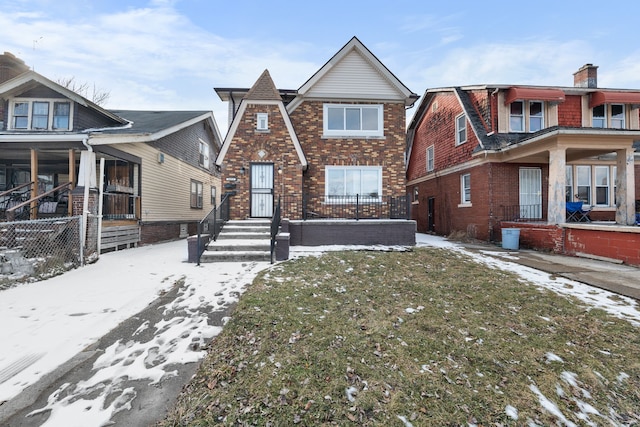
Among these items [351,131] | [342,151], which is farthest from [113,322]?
[351,131]

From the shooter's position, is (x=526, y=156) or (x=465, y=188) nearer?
(x=526, y=156)

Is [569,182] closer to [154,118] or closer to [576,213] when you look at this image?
[576,213]

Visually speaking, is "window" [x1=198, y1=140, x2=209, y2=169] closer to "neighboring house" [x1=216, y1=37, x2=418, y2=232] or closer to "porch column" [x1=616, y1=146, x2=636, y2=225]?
"neighboring house" [x1=216, y1=37, x2=418, y2=232]

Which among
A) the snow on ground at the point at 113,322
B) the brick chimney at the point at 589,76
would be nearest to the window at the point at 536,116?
the brick chimney at the point at 589,76

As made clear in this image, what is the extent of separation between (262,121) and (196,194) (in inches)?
336

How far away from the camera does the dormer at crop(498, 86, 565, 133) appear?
12641mm

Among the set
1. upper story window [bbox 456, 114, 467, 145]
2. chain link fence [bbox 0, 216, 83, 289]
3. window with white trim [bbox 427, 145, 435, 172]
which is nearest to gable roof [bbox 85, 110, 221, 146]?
chain link fence [bbox 0, 216, 83, 289]

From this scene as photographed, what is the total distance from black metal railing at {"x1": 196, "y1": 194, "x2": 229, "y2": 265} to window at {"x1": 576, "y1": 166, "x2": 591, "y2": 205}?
56.4 feet

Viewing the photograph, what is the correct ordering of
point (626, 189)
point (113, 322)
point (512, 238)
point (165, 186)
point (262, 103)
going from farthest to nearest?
point (165, 186)
point (262, 103)
point (512, 238)
point (626, 189)
point (113, 322)

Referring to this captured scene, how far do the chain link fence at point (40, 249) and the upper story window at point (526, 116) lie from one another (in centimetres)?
1763

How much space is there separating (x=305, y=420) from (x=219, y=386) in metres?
0.95

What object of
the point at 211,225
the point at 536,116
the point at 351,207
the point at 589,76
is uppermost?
the point at 589,76

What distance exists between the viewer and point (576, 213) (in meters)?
13.2

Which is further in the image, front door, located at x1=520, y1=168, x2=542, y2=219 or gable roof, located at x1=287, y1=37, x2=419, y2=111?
front door, located at x1=520, y1=168, x2=542, y2=219
